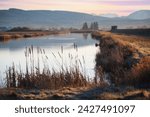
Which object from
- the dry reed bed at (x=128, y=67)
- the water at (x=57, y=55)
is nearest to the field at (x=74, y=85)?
the dry reed bed at (x=128, y=67)

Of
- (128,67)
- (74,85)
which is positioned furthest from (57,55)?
(74,85)

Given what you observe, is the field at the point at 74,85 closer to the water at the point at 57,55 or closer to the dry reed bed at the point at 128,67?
the dry reed bed at the point at 128,67

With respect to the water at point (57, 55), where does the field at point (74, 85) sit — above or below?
above

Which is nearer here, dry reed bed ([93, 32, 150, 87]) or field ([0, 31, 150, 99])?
field ([0, 31, 150, 99])

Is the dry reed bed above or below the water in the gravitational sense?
above

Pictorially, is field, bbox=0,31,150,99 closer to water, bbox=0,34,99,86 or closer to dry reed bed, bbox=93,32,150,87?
dry reed bed, bbox=93,32,150,87

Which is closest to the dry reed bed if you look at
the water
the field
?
the field

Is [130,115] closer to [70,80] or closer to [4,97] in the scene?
[4,97]

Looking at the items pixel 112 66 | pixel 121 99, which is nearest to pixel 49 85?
pixel 121 99

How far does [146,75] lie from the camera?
34.4 ft

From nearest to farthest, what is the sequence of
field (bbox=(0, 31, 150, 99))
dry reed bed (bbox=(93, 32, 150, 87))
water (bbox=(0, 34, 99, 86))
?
field (bbox=(0, 31, 150, 99))
dry reed bed (bbox=(93, 32, 150, 87))
water (bbox=(0, 34, 99, 86))

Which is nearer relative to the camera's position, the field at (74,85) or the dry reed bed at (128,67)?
the field at (74,85)

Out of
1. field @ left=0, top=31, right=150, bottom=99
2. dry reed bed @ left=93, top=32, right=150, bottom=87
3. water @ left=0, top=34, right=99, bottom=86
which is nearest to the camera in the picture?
field @ left=0, top=31, right=150, bottom=99

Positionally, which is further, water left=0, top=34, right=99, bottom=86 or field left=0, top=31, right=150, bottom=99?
water left=0, top=34, right=99, bottom=86
